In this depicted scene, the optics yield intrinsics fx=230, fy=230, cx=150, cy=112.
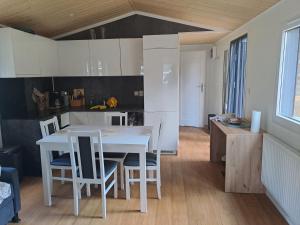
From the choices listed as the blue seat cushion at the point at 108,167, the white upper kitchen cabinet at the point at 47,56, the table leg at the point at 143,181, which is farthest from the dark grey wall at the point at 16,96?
the table leg at the point at 143,181

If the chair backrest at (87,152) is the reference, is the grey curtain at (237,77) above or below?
above

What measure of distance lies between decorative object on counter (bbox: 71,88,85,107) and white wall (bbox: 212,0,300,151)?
3.08m

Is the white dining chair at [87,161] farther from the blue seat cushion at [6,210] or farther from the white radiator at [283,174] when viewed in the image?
the white radiator at [283,174]

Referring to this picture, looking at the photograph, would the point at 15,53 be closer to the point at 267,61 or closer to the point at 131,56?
the point at 131,56

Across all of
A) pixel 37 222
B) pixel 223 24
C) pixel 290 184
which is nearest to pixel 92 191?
pixel 37 222

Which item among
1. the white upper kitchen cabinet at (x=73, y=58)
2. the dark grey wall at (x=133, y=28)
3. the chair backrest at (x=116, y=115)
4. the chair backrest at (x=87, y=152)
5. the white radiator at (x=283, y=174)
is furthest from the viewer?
the dark grey wall at (x=133, y=28)

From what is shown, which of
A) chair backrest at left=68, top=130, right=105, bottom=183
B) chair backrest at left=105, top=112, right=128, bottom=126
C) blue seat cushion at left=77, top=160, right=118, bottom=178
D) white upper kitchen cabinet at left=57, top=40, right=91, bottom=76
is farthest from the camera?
white upper kitchen cabinet at left=57, top=40, right=91, bottom=76

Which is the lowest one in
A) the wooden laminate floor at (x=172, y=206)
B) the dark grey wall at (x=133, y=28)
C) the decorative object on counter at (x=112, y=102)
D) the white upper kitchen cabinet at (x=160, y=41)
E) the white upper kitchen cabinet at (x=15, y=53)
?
the wooden laminate floor at (x=172, y=206)

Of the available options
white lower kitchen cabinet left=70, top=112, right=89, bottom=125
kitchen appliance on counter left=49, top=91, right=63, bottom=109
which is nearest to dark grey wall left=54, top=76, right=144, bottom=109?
kitchen appliance on counter left=49, top=91, right=63, bottom=109

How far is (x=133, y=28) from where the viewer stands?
14.8 ft

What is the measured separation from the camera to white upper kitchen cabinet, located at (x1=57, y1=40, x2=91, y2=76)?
4.22 m

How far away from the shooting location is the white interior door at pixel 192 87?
588 cm

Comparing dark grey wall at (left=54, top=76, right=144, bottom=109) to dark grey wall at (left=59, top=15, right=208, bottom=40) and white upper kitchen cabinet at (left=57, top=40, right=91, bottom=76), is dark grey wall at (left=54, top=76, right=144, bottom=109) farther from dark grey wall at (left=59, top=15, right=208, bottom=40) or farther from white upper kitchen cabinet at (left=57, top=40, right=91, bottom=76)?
dark grey wall at (left=59, top=15, right=208, bottom=40)

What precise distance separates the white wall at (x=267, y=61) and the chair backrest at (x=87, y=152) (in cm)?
187
